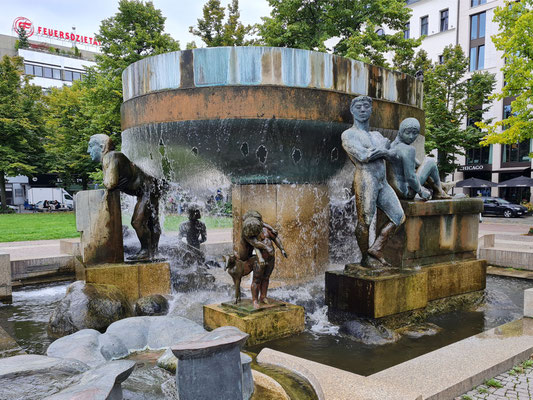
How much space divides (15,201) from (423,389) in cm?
4935

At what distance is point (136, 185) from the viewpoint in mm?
6652

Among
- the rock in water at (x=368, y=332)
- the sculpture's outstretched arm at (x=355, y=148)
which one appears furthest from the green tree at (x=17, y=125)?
the rock in water at (x=368, y=332)

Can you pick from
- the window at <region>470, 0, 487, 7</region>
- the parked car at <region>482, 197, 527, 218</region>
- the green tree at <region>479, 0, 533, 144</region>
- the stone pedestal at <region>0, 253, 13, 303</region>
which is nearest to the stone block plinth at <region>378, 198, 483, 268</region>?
the stone pedestal at <region>0, 253, 13, 303</region>

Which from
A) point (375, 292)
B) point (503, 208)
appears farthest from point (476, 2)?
point (375, 292)

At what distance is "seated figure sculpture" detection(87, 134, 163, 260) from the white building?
31.0 meters

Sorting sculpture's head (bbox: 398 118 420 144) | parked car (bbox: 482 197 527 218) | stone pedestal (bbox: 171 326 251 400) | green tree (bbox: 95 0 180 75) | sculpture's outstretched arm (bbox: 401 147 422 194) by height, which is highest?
green tree (bbox: 95 0 180 75)

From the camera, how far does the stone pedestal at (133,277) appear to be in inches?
239

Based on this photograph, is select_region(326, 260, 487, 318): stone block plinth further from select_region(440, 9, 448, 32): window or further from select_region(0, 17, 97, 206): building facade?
select_region(0, 17, 97, 206): building facade

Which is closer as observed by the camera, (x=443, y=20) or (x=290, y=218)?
(x=290, y=218)

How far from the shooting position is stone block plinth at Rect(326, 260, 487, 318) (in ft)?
16.9

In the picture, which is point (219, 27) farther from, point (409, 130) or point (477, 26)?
point (477, 26)

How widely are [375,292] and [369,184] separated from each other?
1.37m

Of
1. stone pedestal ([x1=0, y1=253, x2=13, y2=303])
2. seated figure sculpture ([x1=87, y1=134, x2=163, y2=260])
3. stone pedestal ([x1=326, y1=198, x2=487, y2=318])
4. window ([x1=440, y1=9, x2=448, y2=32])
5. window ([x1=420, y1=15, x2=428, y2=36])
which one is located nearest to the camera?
stone pedestal ([x1=326, y1=198, x2=487, y2=318])

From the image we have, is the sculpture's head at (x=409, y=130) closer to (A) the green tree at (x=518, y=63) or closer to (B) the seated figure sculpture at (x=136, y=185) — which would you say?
(B) the seated figure sculpture at (x=136, y=185)
